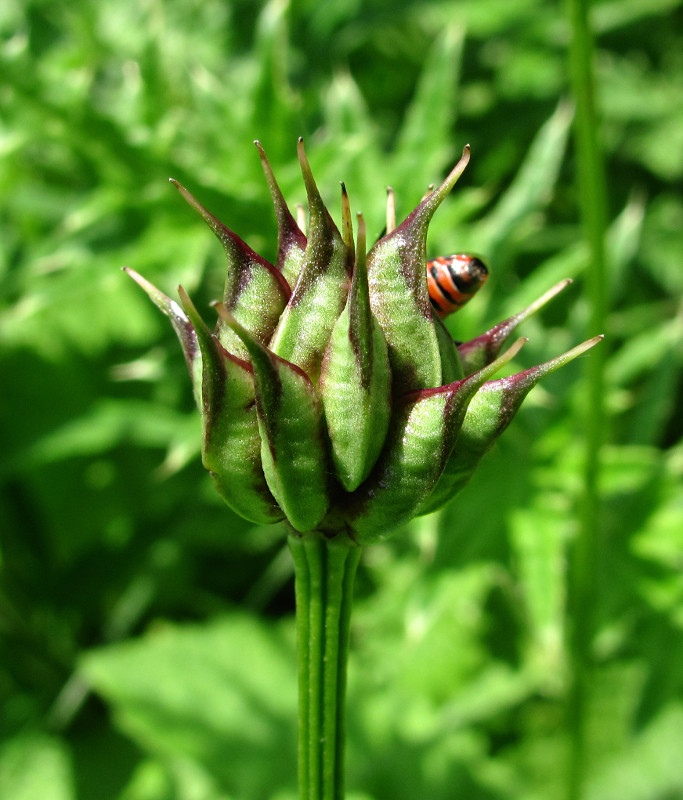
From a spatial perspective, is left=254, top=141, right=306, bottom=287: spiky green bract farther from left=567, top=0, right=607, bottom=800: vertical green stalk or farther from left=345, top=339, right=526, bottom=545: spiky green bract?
left=567, top=0, right=607, bottom=800: vertical green stalk

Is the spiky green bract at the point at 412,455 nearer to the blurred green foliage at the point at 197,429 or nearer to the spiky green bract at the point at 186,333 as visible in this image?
the spiky green bract at the point at 186,333

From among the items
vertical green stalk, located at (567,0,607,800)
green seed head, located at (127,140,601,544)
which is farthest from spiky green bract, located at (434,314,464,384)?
vertical green stalk, located at (567,0,607,800)

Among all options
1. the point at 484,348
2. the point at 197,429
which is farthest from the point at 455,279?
the point at 197,429

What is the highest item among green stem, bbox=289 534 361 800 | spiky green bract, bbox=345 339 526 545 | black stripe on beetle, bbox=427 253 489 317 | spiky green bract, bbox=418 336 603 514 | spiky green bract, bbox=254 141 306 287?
black stripe on beetle, bbox=427 253 489 317

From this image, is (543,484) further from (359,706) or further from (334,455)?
(334,455)

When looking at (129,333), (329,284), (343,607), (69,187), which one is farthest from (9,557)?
(329,284)

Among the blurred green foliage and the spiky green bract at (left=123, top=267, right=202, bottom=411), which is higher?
the blurred green foliage

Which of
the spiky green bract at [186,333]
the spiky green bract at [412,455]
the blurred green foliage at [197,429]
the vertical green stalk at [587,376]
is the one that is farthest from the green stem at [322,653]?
the blurred green foliage at [197,429]

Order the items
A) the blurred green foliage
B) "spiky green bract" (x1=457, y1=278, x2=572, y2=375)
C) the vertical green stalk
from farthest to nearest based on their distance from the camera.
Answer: the blurred green foliage, the vertical green stalk, "spiky green bract" (x1=457, y1=278, x2=572, y2=375)
